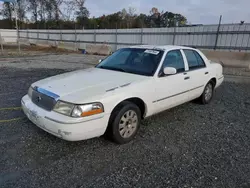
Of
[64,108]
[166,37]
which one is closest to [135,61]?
[64,108]

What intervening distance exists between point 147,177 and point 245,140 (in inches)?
79.4

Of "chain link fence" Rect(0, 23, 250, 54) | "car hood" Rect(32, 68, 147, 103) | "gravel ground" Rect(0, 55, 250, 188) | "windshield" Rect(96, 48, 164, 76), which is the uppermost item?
"chain link fence" Rect(0, 23, 250, 54)

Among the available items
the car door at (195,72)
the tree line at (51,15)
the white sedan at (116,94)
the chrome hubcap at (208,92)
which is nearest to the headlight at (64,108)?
the white sedan at (116,94)

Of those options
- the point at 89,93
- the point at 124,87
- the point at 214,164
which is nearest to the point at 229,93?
the point at 214,164

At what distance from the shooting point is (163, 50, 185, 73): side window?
3737 millimetres

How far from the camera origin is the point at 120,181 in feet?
7.56

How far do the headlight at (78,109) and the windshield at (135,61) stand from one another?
1.22 m

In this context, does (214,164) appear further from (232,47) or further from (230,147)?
(232,47)

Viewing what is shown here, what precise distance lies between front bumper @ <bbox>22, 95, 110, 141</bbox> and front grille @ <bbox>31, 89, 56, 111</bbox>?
70 mm

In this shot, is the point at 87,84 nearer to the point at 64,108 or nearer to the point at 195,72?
the point at 64,108

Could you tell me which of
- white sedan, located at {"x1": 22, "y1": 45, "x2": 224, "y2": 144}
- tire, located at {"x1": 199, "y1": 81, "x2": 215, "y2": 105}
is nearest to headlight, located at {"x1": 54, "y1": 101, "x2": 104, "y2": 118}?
white sedan, located at {"x1": 22, "y1": 45, "x2": 224, "y2": 144}

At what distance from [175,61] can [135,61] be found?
84cm

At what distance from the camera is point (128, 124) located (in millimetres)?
3096

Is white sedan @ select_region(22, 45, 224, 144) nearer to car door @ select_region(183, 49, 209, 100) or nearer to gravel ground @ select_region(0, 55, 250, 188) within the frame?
car door @ select_region(183, 49, 209, 100)
